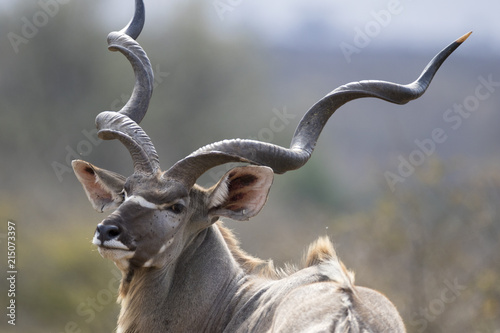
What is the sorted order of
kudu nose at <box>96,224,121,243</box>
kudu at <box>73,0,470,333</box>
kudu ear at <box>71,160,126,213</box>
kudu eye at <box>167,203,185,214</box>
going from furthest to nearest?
kudu ear at <box>71,160,126,213</box> → kudu eye at <box>167,203,185,214</box> → kudu at <box>73,0,470,333</box> → kudu nose at <box>96,224,121,243</box>

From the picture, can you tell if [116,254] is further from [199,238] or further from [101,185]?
[101,185]

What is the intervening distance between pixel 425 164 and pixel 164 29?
75.8ft

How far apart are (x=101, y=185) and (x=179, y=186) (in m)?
0.98

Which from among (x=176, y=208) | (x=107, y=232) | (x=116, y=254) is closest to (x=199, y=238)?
(x=176, y=208)

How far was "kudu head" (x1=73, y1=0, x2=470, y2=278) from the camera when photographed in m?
6.98

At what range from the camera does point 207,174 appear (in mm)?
26656

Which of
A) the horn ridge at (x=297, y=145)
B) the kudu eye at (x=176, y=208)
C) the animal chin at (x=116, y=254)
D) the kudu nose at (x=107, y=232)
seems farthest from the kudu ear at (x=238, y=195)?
the kudu nose at (x=107, y=232)

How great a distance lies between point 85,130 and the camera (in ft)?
98.7

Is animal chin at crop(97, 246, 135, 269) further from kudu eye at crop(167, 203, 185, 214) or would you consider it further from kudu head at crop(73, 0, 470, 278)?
kudu eye at crop(167, 203, 185, 214)

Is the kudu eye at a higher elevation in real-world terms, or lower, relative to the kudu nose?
higher

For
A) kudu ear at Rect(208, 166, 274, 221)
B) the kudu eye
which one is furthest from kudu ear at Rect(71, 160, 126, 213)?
kudu ear at Rect(208, 166, 274, 221)

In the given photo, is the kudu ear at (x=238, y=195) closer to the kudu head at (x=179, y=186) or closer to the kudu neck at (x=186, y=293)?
the kudu head at (x=179, y=186)

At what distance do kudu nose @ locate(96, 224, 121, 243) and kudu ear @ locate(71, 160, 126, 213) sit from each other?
0.82 metres

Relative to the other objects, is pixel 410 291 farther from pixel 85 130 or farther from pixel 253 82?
pixel 253 82
